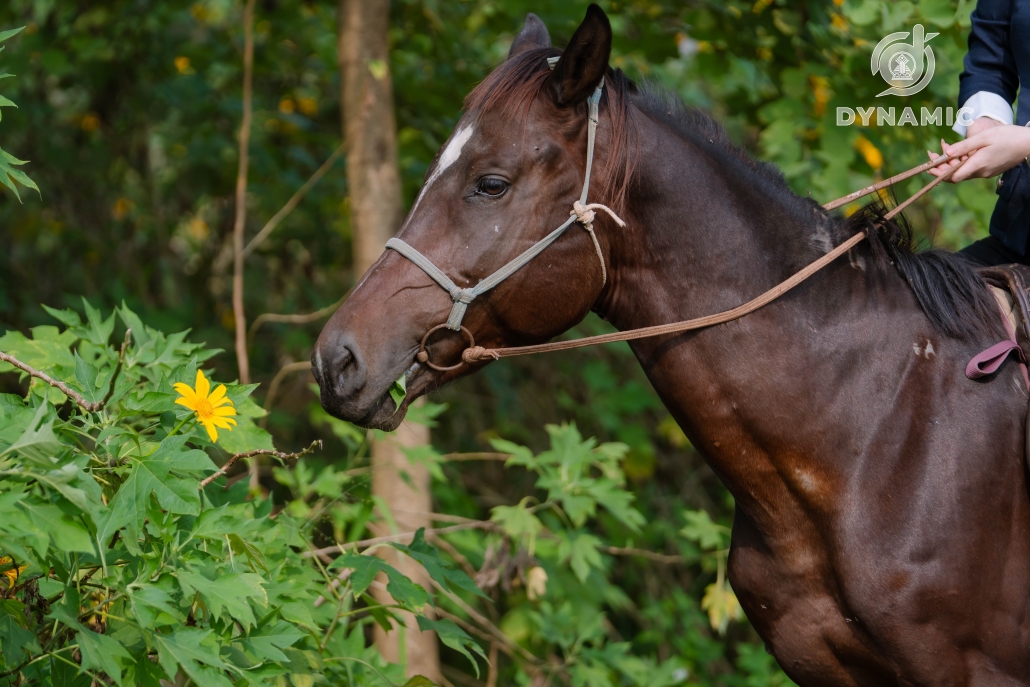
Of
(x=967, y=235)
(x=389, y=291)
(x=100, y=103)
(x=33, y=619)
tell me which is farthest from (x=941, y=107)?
(x=100, y=103)

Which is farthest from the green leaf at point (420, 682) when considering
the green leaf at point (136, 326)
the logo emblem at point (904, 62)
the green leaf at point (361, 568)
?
the logo emblem at point (904, 62)

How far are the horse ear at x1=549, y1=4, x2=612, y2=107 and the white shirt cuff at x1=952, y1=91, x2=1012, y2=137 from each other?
1156 millimetres

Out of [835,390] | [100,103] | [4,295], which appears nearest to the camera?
[835,390]

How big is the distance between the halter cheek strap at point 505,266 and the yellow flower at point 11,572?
3.36ft

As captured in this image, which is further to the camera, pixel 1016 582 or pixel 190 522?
pixel 1016 582

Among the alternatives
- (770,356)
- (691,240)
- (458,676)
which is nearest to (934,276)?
(770,356)

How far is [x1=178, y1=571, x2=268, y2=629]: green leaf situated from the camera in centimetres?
163

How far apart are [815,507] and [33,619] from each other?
69.2 inches

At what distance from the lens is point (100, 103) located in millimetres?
5672

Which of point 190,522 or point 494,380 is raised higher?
point 190,522

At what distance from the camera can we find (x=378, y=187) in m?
3.56

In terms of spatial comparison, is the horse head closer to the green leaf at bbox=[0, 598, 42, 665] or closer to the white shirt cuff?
the green leaf at bbox=[0, 598, 42, 665]

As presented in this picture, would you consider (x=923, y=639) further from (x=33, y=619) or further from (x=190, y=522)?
(x=33, y=619)

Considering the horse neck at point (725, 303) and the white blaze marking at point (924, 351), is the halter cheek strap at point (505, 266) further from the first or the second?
the white blaze marking at point (924, 351)
